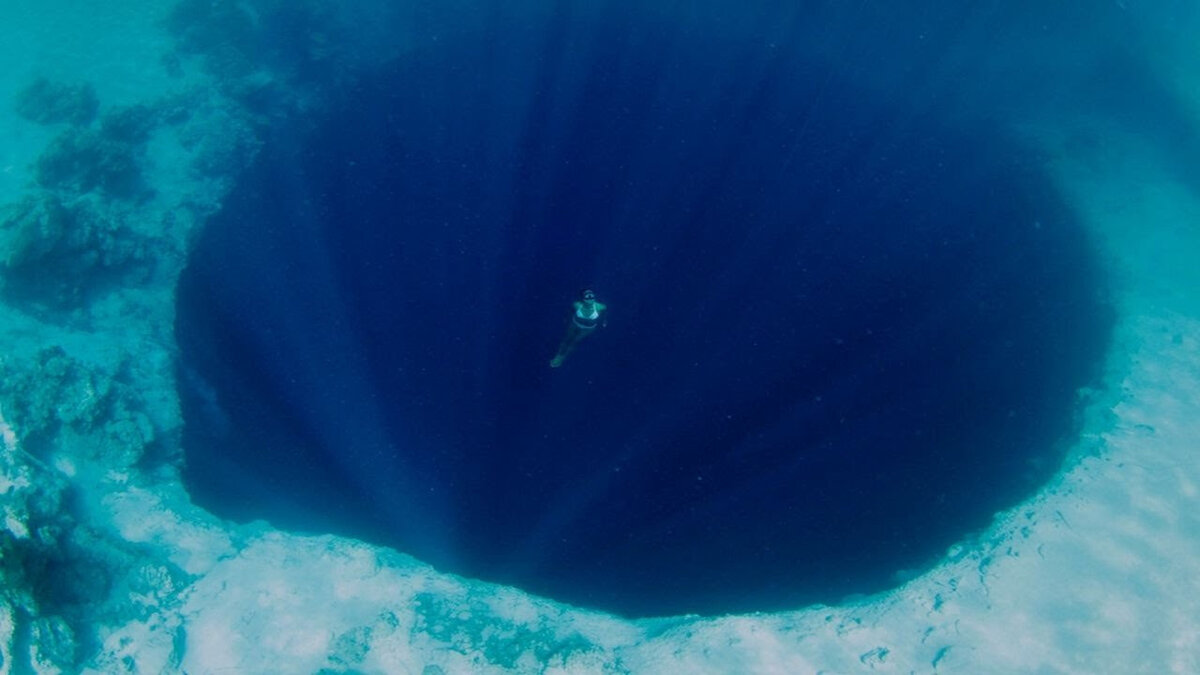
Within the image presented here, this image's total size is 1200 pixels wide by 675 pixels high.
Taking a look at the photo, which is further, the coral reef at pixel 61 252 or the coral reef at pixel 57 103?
the coral reef at pixel 57 103

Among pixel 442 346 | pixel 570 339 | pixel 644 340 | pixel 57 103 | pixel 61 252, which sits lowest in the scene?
pixel 570 339

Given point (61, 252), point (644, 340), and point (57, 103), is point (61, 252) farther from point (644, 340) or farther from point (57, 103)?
point (644, 340)

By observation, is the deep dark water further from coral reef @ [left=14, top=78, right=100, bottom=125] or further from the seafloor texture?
coral reef @ [left=14, top=78, right=100, bottom=125]

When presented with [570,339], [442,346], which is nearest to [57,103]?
[442,346]

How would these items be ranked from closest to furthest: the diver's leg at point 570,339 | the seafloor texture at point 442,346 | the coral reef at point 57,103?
the seafloor texture at point 442,346 < the diver's leg at point 570,339 < the coral reef at point 57,103

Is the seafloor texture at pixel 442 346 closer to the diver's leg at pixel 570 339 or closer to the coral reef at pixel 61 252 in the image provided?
the coral reef at pixel 61 252

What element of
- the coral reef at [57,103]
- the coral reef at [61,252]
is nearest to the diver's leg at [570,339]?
the coral reef at [61,252]
